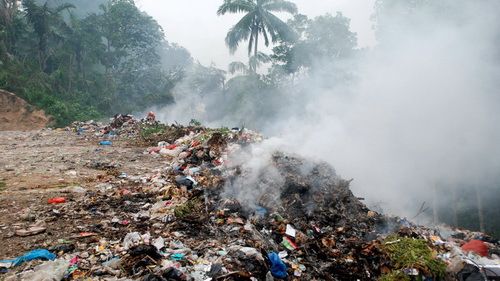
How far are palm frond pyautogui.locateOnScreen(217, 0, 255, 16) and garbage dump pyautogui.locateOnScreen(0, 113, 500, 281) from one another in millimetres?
11273

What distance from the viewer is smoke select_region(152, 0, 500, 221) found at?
7656 mm

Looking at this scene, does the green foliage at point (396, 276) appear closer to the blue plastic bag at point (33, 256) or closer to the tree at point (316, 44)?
the blue plastic bag at point (33, 256)

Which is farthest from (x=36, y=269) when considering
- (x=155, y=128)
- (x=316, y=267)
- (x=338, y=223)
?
(x=155, y=128)

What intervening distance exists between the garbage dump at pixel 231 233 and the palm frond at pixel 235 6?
444 inches

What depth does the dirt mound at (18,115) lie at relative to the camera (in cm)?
1209

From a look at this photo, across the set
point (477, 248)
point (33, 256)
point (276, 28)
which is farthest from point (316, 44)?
point (33, 256)

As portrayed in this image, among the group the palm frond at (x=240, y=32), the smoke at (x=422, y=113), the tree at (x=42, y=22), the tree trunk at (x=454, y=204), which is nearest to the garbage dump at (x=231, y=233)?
the smoke at (x=422, y=113)

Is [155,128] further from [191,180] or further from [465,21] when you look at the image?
[465,21]

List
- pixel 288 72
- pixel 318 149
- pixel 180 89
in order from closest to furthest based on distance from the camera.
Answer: pixel 318 149 < pixel 288 72 < pixel 180 89

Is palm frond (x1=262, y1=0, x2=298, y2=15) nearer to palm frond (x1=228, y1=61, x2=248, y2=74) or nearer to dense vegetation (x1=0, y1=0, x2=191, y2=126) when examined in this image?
palm frond (x1=228, y1=61, x2=248, y2=74)

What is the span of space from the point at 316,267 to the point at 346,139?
4440mm

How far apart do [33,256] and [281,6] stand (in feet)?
49.4

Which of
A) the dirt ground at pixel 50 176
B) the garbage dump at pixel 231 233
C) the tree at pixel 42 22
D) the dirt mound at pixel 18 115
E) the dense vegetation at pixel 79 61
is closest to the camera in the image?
the garbage dump at pixel 231 233

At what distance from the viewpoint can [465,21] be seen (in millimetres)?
7898
